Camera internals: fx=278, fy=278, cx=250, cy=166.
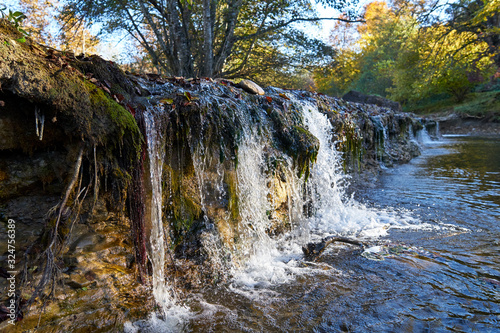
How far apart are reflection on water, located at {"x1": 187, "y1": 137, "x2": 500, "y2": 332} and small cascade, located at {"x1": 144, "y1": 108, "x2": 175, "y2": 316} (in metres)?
0.30

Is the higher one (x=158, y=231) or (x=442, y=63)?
(x=442, y=63)

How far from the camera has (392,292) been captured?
272 cm

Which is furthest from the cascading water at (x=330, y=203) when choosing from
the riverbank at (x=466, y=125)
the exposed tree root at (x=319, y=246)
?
the riverbank at (x=466, y=125)

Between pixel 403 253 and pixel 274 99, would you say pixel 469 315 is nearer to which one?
pixel 403 253

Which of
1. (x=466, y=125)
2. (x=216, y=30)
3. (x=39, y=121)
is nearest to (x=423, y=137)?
(x=466, y=125)

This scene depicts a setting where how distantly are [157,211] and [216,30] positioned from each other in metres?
8.19

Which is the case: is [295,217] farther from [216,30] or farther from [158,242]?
[216,30]

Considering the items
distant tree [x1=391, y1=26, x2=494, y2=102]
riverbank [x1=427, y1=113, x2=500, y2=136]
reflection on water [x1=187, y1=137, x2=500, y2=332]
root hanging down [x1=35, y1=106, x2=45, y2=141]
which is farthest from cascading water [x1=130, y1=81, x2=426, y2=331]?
riverbank [x1=427, y1=113, x2=500, y2=136]

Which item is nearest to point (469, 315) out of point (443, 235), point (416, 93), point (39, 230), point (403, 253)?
point (403, 253)

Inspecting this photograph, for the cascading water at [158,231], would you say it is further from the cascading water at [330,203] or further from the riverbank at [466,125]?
the riverbank at [466,125]

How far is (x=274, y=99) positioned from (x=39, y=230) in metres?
3.95

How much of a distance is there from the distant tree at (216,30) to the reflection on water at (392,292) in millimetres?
6705

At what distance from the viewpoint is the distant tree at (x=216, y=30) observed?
7781 millimetres

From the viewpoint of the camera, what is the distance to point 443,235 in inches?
156
